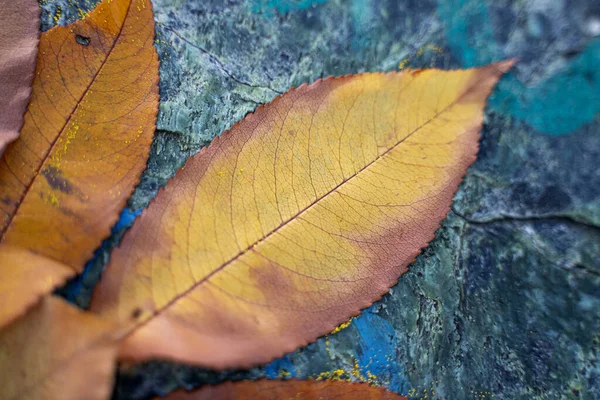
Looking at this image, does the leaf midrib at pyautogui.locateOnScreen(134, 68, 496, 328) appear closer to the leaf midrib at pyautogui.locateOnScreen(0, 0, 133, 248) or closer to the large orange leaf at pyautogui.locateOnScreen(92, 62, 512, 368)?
the large orange leaf at pyautogui.locateOnScreen(92, 62, 512, 368)

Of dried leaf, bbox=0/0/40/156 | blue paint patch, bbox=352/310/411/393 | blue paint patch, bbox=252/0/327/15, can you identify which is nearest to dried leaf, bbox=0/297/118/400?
dried leaf, bbox=0/0/40/156

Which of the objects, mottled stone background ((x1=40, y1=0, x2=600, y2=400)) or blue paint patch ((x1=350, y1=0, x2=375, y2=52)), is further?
blue paint patch ((x1=350, y1=0, x2=375, y2=52))

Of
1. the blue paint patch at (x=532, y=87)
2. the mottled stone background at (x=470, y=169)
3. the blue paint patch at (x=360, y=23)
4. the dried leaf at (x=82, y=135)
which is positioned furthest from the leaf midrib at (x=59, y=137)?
the blue paint patch at (x=532, y=87)

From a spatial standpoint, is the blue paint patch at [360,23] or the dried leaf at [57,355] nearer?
the dried leaf at [57,355]

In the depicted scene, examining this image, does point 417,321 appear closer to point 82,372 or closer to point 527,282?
point 527,282

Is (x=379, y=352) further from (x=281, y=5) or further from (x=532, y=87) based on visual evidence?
(x=281, y=5)

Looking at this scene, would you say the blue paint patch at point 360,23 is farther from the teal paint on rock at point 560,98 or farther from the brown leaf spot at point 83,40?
the brown leaf spot at point 83,40
